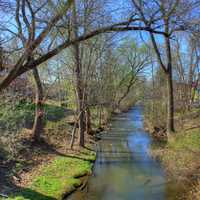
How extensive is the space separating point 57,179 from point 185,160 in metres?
4.91

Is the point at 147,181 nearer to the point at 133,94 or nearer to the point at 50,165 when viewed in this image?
the point at 50,165

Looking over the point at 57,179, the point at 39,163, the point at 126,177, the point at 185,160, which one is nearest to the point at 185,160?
the point at 185,160

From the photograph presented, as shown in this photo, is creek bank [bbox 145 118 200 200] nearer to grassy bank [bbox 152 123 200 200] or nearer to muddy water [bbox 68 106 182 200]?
grassy bank [bbox 152 123 200 200]

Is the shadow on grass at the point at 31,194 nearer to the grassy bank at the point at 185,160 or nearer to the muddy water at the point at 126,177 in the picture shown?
the muddy water at the point at 126,177

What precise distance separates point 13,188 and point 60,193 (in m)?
1.52

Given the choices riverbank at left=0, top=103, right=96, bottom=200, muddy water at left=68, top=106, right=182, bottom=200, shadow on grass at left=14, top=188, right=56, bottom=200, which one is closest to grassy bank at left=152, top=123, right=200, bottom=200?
muddy water at left=68, top=106, right=182, bottom=200

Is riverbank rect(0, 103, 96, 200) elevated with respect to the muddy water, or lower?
elevated

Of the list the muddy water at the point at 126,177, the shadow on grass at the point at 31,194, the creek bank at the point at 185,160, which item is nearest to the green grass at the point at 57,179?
the shadow on grass at the point at 31,194

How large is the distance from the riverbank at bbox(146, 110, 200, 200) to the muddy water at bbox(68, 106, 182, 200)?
14.4 inches

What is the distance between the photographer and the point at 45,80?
51.1 feet

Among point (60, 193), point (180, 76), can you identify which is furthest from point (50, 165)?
point (180, 76)

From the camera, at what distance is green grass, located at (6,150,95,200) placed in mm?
9070

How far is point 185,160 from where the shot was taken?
11.1 metres

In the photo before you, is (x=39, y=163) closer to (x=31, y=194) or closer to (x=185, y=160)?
(x=31, y=194)
